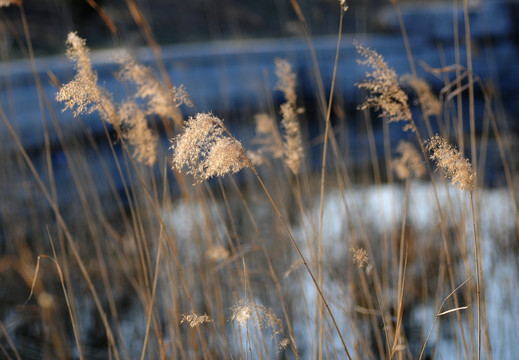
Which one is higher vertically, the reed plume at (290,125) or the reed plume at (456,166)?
the reed plume at (290,125)

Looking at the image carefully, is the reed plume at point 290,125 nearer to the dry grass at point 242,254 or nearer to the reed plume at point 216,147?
the dry grass at point 242,254

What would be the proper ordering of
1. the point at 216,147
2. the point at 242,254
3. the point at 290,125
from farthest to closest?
the point at 290,125 → the point at 242,254 → the point at 216,147

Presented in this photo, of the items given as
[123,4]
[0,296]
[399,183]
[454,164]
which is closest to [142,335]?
[0,296]

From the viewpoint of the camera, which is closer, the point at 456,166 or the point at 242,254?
the point at 456,166

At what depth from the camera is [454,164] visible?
3.06 ft

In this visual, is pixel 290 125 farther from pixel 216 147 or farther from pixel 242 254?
pixel 216 147

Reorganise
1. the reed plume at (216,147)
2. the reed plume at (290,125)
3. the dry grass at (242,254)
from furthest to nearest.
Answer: the reed plume at (290,125) < the dry grass at (242,254) < the reed plume at (216,147)

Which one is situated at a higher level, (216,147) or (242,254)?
(216,147)

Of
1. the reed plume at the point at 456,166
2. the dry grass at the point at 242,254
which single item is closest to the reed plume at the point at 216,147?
the dry grass at the point at 242,254

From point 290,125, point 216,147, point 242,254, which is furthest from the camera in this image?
point 290,125

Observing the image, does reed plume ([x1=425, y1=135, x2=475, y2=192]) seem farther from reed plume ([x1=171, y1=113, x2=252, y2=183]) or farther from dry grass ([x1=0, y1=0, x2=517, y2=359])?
reed plume ([x1=171, y1=113, x2=252, y2=183])

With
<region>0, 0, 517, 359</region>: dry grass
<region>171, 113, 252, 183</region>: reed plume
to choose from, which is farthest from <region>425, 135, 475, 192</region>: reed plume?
<region>171, 113, 252, 183</region>: reed plume

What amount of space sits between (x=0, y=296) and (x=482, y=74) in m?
4.78

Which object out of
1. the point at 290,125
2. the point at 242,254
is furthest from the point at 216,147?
the point at 290,125
